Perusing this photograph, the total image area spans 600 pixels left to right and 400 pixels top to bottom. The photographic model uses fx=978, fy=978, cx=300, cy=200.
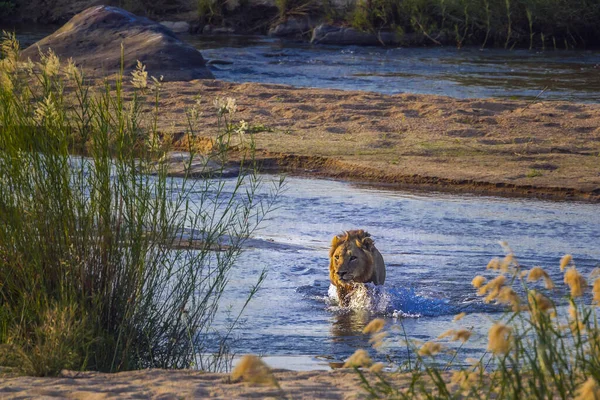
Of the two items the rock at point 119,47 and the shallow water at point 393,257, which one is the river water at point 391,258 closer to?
the shallow water at point 393,257

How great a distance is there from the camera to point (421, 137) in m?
13.3

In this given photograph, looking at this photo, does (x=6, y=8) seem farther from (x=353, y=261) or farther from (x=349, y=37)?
(x=353, y=261)

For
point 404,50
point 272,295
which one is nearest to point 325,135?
point 272,295

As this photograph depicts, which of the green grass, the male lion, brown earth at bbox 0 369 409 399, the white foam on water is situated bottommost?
the white foam on water

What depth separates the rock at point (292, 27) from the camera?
1159 inches

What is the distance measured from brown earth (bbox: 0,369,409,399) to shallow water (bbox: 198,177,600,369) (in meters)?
1.00

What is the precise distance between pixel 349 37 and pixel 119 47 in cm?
977

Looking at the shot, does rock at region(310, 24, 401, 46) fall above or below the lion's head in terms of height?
above

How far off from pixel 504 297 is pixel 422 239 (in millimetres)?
5899

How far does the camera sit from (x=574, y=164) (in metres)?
11.8

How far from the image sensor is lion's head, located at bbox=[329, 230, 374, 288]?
24.3 feet

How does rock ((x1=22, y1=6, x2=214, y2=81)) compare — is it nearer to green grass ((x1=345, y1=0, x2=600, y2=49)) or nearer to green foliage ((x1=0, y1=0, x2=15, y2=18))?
green grass ((x1=345, y1=0, x2=600, y2=49))

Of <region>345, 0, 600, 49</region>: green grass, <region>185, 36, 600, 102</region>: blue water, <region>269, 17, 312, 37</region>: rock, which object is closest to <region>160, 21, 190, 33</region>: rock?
<region>185, 36, 600, 102</region>: blue water

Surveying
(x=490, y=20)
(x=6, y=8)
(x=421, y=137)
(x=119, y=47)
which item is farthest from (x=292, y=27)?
(x=421, y=137)
